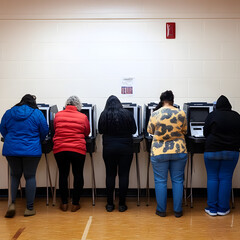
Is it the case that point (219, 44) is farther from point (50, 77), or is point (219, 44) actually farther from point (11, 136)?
point (11, 136)

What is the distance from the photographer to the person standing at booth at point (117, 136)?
3684 mm

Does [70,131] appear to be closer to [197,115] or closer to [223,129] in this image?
[197,115]

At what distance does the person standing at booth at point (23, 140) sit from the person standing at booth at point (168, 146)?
1171 millimetres

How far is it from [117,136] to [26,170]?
3.30 feet

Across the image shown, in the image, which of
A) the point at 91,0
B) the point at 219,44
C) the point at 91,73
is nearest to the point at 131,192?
the point at 91,73

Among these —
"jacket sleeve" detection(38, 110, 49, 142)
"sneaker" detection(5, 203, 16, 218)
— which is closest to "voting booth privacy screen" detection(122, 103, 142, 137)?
"jacket sleeve" detection(38, 110, 49, 142)

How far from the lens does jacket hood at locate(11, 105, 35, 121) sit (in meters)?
3.58

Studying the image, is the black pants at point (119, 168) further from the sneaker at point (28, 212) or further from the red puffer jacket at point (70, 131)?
the sneaker at point (28, 212)

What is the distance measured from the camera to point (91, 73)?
439cm

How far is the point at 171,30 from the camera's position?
14.2ft

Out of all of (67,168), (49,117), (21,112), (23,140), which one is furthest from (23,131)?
(67,168)

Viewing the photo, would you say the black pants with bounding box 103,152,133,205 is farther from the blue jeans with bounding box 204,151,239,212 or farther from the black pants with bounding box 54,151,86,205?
the blue jeans with bounding box 204,151,239,212

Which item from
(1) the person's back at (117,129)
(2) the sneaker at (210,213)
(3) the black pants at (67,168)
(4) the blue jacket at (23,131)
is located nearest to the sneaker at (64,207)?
(3) the black pants at (67,168)

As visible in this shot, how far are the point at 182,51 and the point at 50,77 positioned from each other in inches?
65.9
